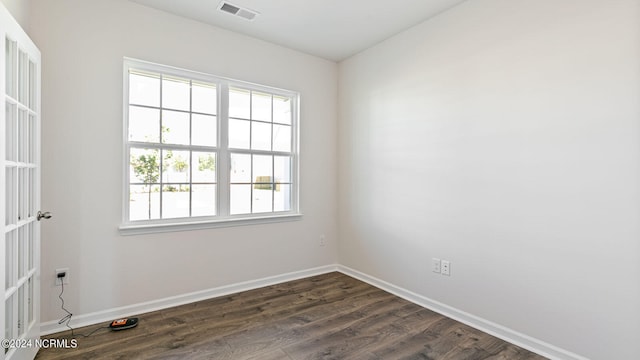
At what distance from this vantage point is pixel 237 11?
2768mm

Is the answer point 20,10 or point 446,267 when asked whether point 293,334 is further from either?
point 20,10

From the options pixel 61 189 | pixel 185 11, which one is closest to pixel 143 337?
pixel 61 189

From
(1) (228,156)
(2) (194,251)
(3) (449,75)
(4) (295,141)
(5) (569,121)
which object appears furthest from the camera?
(4) (295,141)

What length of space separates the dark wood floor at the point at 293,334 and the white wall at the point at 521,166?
1.06 feet

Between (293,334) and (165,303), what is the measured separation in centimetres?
129

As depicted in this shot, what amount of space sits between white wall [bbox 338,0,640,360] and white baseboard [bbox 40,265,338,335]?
46.2 inches

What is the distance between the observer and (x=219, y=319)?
8.40 ft

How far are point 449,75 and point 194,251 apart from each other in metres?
2.91

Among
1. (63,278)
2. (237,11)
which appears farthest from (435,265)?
(63,278)

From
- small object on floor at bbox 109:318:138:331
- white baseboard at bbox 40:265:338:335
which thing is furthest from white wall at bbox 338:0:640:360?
small object on floor at bbox 109:318:138:331

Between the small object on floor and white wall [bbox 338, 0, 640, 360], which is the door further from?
white wall [bbox 338, 0, 640, 360]

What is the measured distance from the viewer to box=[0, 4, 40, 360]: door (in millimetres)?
1548

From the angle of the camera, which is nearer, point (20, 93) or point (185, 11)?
point (20, 93)

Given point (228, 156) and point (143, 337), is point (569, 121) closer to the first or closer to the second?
point (228, 156)
